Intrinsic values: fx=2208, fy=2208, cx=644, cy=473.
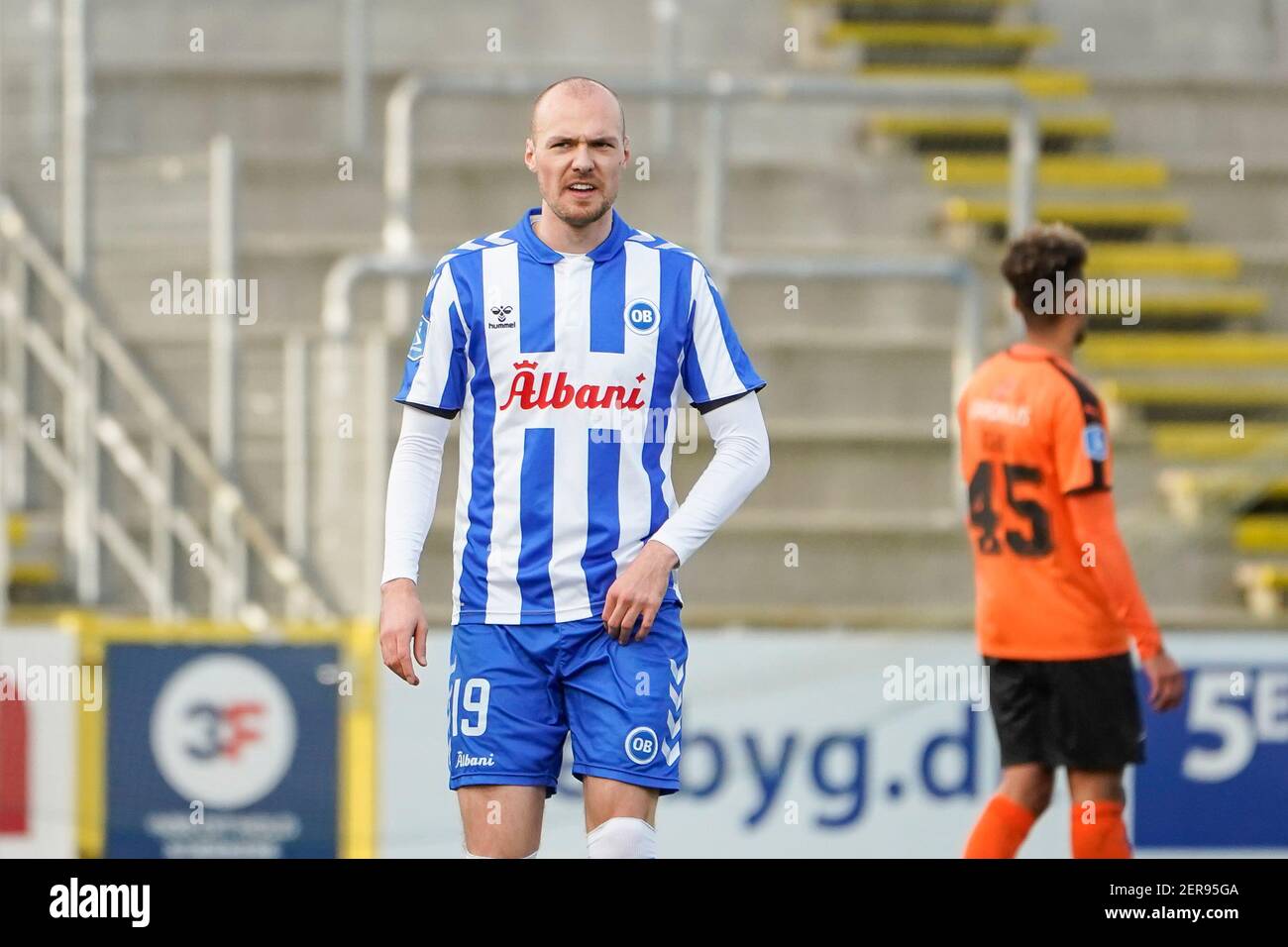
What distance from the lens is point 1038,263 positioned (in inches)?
229

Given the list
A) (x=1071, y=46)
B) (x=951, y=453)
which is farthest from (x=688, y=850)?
(x=1071, y=46)

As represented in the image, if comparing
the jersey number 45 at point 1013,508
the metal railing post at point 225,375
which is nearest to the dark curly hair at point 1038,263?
the jersey number 45 at point 1013,508

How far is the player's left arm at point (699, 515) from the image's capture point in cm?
412

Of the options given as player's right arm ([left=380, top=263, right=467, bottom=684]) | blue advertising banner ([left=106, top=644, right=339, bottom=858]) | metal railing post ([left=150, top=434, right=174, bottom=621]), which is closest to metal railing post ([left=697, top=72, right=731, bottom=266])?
blue advertising banner ([left=106, top=644, right=339, bottom=858])

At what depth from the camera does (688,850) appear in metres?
7.54

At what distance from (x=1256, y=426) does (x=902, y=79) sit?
2.15m

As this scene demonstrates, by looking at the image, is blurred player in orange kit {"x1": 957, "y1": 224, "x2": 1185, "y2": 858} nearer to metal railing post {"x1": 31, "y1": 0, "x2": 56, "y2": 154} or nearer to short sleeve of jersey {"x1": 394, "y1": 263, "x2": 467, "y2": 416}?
short sleeve of jersey {"x1": 394, "y1": 263, "x2": 467, "y2": 416}

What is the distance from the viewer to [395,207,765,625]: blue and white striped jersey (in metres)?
4.25

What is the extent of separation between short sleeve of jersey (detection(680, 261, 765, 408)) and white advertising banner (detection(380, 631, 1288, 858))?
3.30m

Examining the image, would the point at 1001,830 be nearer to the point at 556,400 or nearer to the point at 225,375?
the point at 556,400

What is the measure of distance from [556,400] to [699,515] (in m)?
0.36

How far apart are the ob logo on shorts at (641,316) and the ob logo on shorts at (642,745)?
2.52 feet

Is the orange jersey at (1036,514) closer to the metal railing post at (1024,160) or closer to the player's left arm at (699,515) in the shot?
the player's left arm at (699,515)

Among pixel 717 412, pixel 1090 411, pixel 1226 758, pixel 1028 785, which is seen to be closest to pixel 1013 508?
pixel 1090 411
